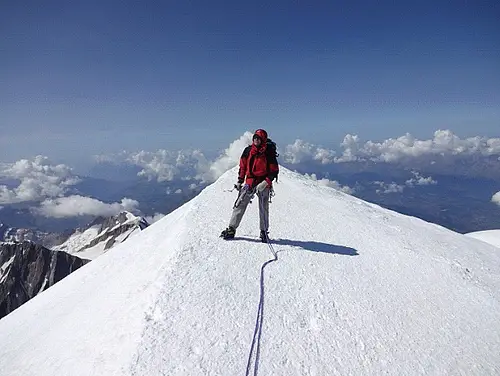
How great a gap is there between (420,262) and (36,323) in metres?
11.5

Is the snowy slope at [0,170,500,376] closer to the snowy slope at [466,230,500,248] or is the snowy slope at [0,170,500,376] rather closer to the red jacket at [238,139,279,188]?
the red jacket at [238,139,279,188]

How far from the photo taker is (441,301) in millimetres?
7367

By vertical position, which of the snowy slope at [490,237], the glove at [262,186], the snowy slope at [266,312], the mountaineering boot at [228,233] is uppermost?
the glove at [262,186]

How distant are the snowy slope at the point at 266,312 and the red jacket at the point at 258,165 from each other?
6.98ft

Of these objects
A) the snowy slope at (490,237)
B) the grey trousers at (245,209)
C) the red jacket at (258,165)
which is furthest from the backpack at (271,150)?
the snowy slope at (490,237)

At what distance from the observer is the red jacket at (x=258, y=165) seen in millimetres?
9578

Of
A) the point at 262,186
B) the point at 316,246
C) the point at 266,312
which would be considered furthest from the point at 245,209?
the point at 266,312

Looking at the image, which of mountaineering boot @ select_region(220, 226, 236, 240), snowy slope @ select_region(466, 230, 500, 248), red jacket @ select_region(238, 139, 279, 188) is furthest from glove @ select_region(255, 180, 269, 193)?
snowy slope @ select_region(466, 230, 500, 248)

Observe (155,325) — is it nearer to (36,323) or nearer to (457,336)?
(36,323)

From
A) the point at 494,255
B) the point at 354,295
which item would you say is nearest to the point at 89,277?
the point at 354,295

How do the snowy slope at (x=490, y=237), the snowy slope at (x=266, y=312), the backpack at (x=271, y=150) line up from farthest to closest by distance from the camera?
the snowy slope at (x=490, y=237) < the backpack at (x=271, y=150) < the snowy slope at (x=266, y=312)

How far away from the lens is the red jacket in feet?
31.4

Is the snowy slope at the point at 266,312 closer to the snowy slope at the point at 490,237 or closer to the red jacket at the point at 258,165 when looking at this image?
the red jacket at the point at 258,165

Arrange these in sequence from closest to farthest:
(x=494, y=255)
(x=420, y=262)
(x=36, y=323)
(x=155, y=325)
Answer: (x=155, y=325) < (x=36, y=323) < (x=420, y=262) < (x=494, y=255)
